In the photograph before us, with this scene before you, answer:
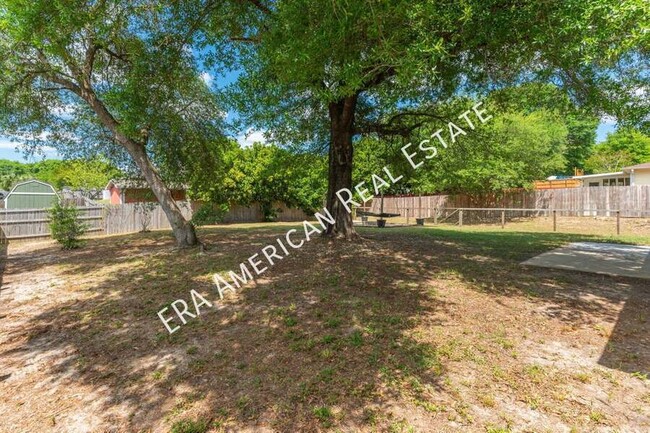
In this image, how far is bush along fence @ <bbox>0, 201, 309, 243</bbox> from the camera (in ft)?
37.2

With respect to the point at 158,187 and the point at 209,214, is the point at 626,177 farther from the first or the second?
the point at 158,187

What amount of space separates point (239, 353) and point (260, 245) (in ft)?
17.5

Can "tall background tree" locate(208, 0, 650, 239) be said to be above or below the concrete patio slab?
above

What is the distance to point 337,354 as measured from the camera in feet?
9.89

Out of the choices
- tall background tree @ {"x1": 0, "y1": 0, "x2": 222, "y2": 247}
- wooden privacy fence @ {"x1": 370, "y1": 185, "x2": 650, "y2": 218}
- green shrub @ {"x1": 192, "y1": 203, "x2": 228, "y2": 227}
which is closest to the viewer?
tall background tree @ {"x1": 0, "y1": 0, "x2": 222, "y2": 247}

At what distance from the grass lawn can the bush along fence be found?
7.45 metres

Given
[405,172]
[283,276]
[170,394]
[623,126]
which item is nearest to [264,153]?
[405,172]

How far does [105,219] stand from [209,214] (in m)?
4.02

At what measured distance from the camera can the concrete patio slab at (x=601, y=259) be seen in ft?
18.9

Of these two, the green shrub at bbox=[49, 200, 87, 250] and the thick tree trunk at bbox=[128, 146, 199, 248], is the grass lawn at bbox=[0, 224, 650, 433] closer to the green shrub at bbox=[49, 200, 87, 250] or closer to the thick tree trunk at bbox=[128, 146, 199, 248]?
the thick tree trunk at bbox=[128, 146, 199, 248]

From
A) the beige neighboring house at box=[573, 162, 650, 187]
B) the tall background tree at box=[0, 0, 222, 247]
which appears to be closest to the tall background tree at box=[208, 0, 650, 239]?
the tall background tree at box=[0, 0, 222, 247]

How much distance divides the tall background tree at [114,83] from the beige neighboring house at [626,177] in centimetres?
2255

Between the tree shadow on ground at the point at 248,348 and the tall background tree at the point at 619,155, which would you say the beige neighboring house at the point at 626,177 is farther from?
the tree shadow on ground at the point at 248,348

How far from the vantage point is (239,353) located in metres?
3.13
